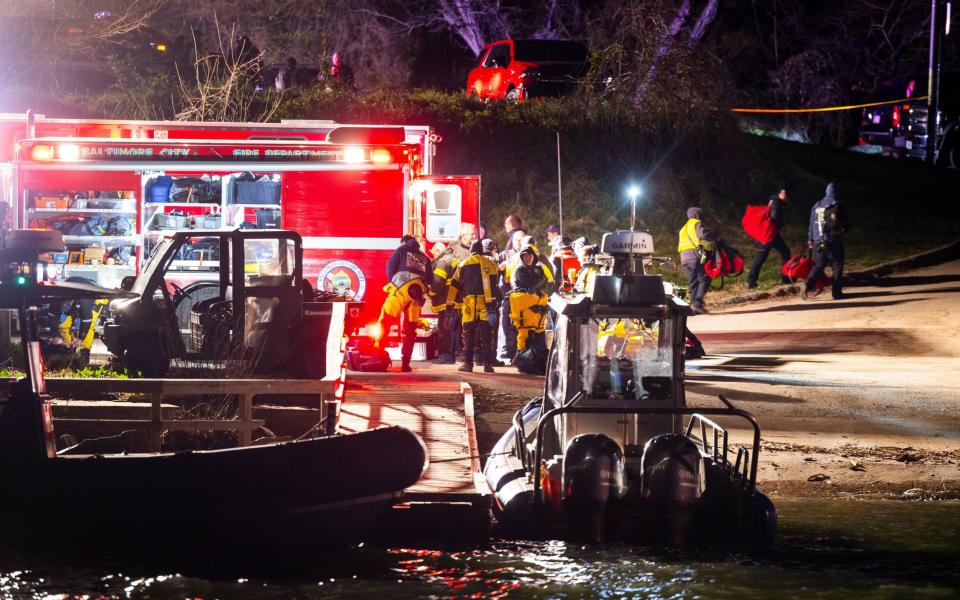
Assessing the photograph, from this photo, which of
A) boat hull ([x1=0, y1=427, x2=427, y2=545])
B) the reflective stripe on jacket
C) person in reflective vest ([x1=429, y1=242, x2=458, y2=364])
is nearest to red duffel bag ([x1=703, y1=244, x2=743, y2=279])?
person in reflective vest ([x1=429, y1=242, x2=458, y2=364])

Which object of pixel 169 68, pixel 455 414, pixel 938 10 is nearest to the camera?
pixel 455 414

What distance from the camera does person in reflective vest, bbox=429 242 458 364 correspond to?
14.4 metres

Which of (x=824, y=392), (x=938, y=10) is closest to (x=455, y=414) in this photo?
(x=824, y=392)

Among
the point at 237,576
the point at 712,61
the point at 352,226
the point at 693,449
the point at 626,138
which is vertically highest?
the point at 712,61

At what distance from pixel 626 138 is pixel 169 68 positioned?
9058 mm

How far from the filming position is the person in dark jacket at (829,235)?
1933cm

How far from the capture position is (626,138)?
25.5 m

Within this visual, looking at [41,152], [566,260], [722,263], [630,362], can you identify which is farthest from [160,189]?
[722,263]

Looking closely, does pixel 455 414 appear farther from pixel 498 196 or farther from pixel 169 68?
pixel 169 68

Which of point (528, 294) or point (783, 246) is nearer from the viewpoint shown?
point (528, 294)

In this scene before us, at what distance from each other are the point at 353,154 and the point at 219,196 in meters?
1.65

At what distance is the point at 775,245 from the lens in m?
20.8

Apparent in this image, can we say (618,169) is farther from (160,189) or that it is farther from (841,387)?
(160,189)

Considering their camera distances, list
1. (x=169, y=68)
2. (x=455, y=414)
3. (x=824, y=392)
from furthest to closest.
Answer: (x=169, y=68) → (x=824, y=392) → (x=455, y=414)
